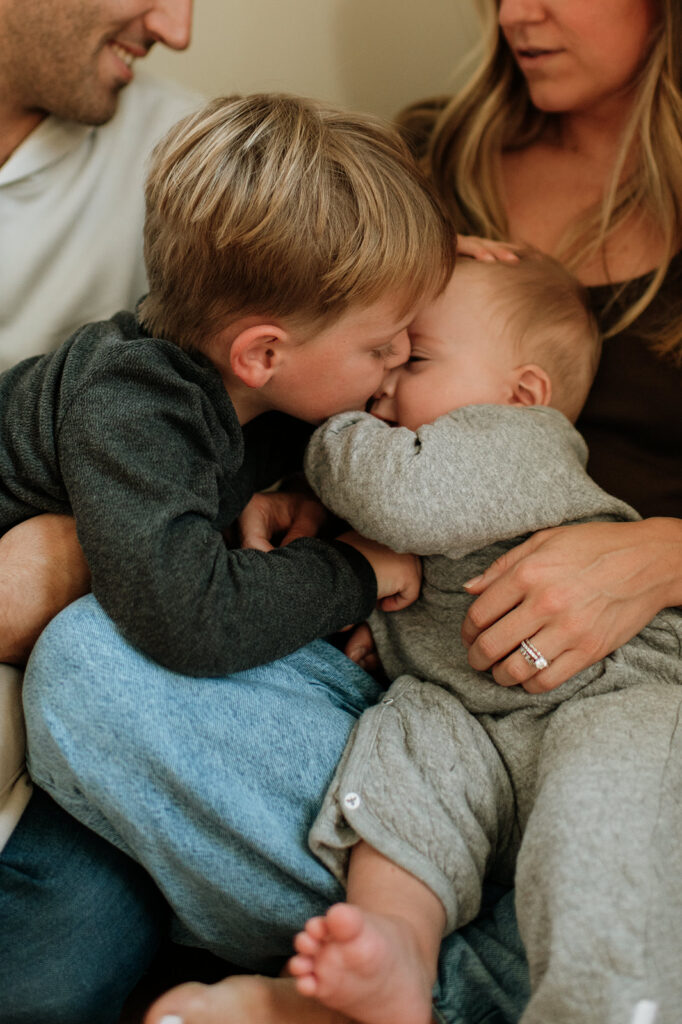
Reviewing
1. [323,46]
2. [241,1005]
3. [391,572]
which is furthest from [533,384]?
[323,46]

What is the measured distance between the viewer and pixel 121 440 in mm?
905

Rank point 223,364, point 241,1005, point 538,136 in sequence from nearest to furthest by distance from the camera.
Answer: point 241,1005 < point 223,364 < point 538,136

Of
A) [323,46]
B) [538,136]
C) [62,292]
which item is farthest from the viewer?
[323,46]

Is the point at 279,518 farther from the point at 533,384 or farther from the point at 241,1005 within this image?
the point at 241,1005

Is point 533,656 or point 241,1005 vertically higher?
point 533,656

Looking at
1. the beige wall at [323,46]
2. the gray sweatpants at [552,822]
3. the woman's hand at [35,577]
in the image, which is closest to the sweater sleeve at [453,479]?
the gray sweatpants at [552,822]

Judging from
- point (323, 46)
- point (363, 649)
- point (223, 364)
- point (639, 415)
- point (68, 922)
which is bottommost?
point (68, 922)

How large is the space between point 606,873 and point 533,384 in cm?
65

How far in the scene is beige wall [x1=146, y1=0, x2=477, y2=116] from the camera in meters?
1.66

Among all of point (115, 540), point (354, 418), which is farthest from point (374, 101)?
point (115, 540)

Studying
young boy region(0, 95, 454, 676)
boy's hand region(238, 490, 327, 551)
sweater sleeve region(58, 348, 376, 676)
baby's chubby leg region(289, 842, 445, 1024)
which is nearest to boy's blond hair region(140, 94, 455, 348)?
young boy region(0, 95, 454, 676)

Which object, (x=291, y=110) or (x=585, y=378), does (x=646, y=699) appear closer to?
(x=585, y=378)

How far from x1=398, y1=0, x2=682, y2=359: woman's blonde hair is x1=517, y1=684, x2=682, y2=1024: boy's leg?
0.63 m

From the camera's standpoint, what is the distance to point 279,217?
0.94 m
